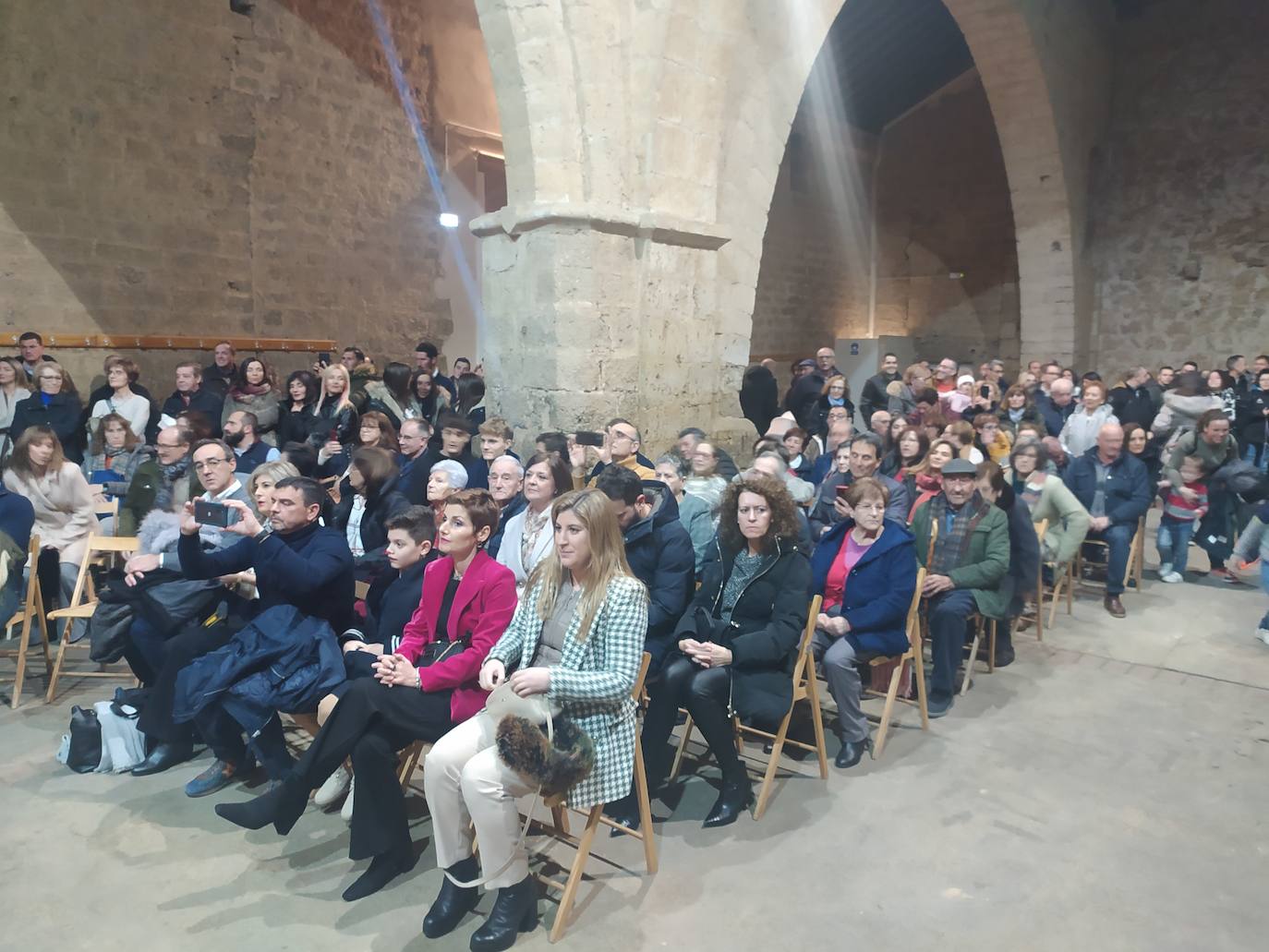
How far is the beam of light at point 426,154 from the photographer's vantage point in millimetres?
10748

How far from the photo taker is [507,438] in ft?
16.1

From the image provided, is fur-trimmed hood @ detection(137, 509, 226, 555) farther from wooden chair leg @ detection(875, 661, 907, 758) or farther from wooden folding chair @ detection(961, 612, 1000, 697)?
A: wooden folding chair @ detection(961, 612, 1000, 697)

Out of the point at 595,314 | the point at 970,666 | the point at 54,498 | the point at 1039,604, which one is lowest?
the point at 970,666

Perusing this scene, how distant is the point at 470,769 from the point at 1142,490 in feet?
17.0

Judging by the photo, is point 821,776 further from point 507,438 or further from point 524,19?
point 524,19

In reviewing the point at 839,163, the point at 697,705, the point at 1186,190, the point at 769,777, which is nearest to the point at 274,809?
the point at 697,705

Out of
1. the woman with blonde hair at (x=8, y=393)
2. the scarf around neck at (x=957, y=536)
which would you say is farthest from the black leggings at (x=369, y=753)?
the woman with blonde hair at (x=8, y=393)

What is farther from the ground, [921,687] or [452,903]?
[921,687]

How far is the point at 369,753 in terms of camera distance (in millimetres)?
2789

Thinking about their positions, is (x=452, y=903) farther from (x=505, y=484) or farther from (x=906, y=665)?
(x=906, y=665)

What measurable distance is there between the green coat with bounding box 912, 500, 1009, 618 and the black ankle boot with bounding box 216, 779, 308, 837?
293 cm

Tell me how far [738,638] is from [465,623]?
0.97m

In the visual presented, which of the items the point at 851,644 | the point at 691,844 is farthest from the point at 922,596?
the point at 691,844

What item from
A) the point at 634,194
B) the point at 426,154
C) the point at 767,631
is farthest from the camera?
the point at 426,154
